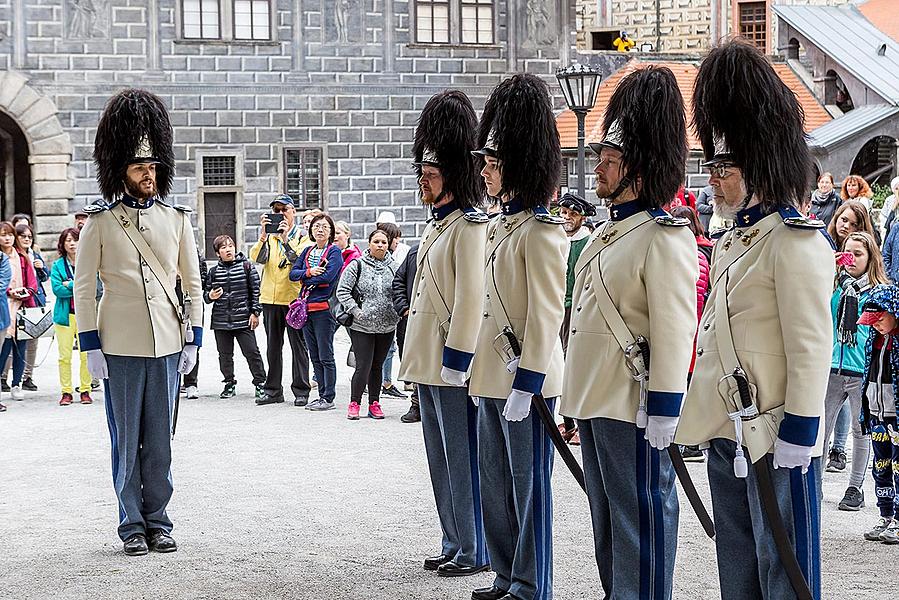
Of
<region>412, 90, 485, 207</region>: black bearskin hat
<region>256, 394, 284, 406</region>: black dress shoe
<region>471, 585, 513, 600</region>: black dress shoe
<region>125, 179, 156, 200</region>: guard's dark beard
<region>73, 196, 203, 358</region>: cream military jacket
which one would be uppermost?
<region>412, 90, 485, 207</region>: black bearskin hat

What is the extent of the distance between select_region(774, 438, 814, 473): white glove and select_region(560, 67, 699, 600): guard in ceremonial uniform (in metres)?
0.49

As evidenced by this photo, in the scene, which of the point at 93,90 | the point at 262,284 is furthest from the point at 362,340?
the point at 93,90

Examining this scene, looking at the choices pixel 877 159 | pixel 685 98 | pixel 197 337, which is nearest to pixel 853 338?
pixel 197 337

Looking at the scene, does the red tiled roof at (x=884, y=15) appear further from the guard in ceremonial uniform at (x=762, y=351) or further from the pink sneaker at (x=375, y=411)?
the guard in ceremonial uniform at (x=762, y=351)

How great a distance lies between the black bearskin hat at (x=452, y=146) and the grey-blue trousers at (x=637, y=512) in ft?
4.86

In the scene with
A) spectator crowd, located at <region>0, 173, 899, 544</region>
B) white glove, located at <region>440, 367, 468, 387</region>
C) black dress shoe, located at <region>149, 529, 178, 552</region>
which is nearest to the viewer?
white glove, located at <region>440, 367, 468, 387</region>

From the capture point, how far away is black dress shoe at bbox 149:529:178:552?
5.84 metres

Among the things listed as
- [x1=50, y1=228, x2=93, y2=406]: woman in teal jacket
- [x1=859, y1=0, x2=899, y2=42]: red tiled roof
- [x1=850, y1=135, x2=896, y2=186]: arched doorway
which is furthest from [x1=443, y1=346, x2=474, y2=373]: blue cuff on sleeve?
Answer: [x1=859, y1=0, x2=899, y2=42]: red tiled roof

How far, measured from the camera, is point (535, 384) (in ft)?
15.3

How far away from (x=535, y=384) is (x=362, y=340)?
5.34 meters

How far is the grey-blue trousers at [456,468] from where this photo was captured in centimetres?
534

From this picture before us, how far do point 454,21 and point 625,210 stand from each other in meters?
17.2

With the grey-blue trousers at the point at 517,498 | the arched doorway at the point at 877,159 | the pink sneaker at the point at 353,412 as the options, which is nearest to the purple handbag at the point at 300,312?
the pink sneaker at the point at 353,412

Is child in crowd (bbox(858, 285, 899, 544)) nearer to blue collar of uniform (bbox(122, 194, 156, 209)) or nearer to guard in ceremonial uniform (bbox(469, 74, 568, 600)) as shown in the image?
guard in ceremonial uniform (bbox(469, 74, 568, 600))
